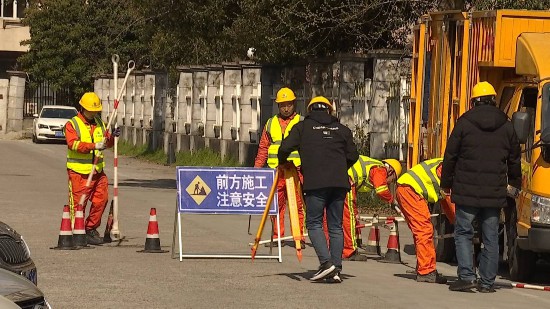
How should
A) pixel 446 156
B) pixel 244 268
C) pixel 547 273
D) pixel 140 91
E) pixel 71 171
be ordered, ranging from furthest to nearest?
pixel 140 91 < pixel 71 171 < pixel 547 273 < pixel 244 268 < pixel 446 156

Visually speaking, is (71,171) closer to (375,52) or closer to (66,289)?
(66,289)

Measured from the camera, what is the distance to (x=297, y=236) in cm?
1504

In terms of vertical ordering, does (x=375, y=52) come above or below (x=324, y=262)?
above

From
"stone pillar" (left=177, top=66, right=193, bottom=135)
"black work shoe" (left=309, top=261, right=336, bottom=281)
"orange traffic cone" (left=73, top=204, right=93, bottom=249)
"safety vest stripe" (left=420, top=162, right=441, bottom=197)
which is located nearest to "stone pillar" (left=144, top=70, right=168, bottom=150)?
"stone pillar" (left=177, top=66, right=193, bottom=135)

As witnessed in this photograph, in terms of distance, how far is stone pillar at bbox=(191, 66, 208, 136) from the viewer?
44.4 metres

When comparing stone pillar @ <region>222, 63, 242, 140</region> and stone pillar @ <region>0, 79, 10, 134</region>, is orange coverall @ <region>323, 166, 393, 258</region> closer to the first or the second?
stone pillar @ <region>222, 63, 242, 140</region>

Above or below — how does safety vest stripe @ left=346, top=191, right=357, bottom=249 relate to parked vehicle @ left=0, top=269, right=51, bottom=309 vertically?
below

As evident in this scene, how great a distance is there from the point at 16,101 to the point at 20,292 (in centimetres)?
5786

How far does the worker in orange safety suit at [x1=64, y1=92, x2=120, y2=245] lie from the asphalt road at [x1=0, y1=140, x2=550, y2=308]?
19.3 inches

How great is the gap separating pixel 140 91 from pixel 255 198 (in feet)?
130

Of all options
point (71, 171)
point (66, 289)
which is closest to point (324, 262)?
point (66, 289)

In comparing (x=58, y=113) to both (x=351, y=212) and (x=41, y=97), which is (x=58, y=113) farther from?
(x=351, y=212)

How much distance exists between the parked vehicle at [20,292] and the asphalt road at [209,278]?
3.19m

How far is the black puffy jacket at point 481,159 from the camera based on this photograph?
1418 cm
